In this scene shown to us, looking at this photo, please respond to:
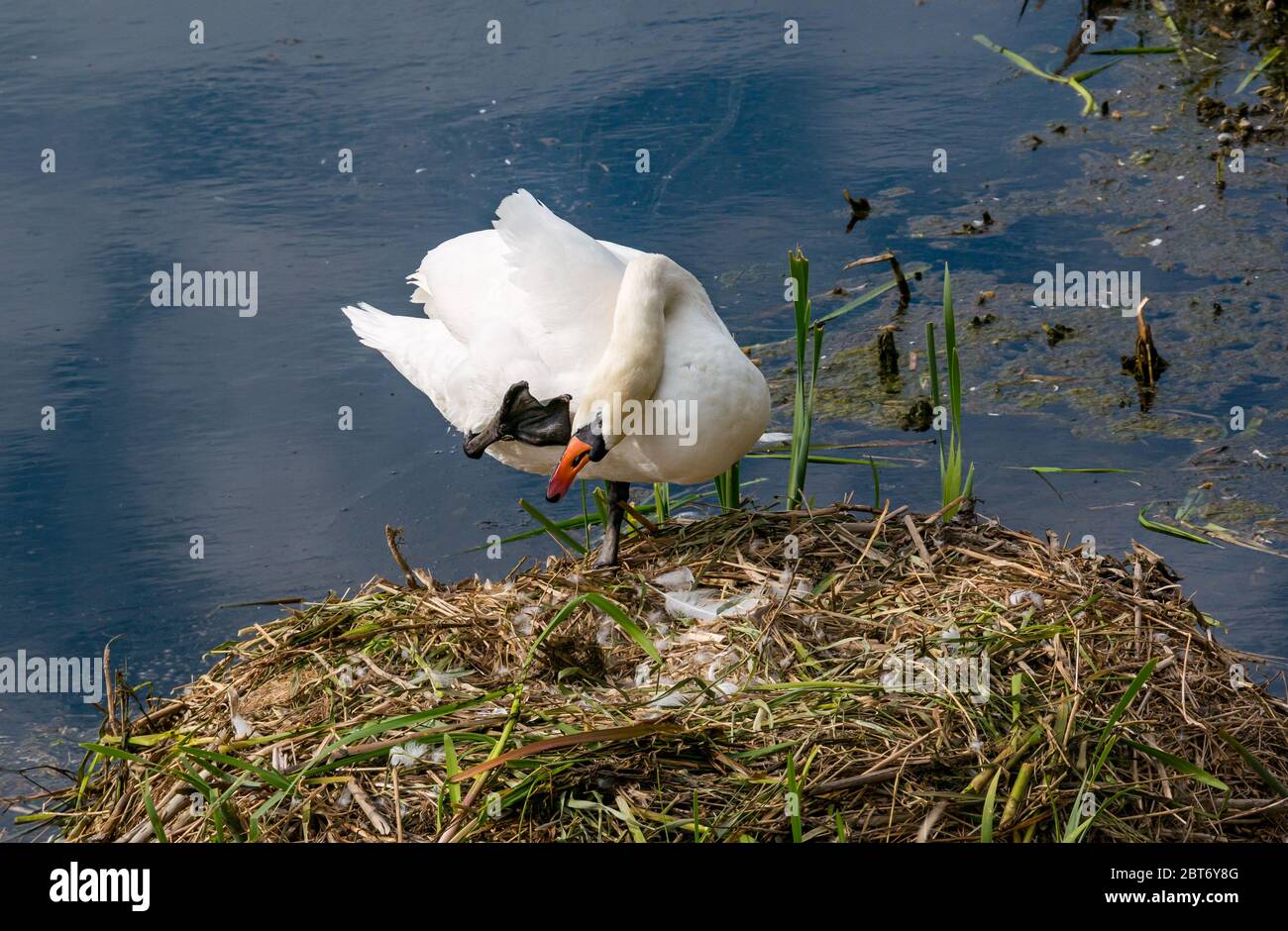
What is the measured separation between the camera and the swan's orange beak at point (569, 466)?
16.0ft

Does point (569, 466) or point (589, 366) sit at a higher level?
point (589, 366)

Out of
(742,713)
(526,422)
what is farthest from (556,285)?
(742,713)

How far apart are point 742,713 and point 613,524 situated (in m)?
1.37

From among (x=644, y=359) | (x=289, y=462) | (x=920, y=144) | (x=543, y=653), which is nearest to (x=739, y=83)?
(x=920, y=144)

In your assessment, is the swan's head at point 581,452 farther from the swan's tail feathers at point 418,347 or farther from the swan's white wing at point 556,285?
the swan's tail feathers at point 418,347

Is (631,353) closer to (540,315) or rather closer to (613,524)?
(540,315)

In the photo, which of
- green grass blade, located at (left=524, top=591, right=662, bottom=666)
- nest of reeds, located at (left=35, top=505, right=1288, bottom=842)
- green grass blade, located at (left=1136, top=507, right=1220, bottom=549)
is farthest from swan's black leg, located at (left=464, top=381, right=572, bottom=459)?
green grass blade, located at (left=1136, top=507, right=1220, bottom=549)

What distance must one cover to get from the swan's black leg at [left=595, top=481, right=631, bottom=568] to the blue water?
3.39 feet

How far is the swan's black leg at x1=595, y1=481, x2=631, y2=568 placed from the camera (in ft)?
17.3

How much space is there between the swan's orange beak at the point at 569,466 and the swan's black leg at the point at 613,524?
430 millimetres

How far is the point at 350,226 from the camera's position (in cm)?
812

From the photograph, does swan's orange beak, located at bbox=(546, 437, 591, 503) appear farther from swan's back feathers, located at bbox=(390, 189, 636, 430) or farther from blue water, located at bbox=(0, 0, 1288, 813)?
blue water, located at bbox=(0, 0, 1288, 813)

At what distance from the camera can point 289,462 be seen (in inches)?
268

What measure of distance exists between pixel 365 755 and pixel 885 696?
1.44 metres
